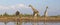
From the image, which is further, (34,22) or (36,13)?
(36,13)

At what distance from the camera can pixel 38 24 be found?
16.0 ft

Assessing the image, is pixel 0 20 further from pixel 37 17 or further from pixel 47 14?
pixel 47 14

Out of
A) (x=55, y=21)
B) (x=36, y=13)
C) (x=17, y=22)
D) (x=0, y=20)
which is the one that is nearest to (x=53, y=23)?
(x=55, y=21)

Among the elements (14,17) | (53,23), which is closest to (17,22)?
(14,17)

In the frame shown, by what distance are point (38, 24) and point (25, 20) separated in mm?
308

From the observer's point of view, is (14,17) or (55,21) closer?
(14,17)

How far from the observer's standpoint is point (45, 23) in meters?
4.97

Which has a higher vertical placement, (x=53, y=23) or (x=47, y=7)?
(x=47, y=7)

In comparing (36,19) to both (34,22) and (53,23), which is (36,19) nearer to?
(34,22)

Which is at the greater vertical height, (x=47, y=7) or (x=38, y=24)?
(x=47, y=7)

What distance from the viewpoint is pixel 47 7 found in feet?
17.7

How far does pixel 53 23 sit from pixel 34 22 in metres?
0.51

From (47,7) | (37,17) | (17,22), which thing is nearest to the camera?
(17,22)

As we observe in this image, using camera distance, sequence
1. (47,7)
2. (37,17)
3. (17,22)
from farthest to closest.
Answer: (47,7), (37,17), (17,22)
